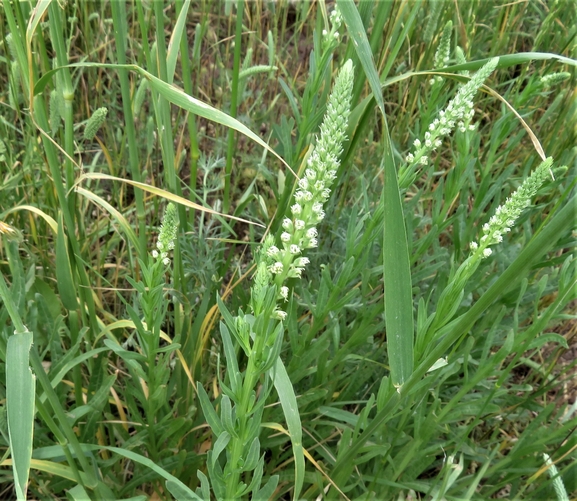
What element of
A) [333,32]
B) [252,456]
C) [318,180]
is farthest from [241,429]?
[333,32]

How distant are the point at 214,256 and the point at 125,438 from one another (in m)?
0.54

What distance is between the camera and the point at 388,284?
71cm

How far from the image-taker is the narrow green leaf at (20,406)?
0.68 m

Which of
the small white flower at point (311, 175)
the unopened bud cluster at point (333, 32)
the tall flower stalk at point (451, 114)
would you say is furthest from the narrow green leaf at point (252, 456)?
the unopened bud cluster at point (333, 32)

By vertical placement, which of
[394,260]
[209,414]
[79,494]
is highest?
[394,260]

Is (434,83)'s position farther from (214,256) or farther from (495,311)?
(214,256)

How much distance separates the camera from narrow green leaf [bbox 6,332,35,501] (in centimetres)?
68

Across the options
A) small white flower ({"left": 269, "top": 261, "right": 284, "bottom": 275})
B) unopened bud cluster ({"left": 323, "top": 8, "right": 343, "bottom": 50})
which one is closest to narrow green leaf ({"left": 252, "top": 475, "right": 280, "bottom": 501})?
small white flower ({"left": 269, "top": 261, "right": 284, "bottom": 275})

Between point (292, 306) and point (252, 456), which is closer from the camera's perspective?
point (252, 456)

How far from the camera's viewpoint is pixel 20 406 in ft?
2.28

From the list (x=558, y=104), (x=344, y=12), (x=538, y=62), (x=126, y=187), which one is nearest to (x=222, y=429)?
(x=344, y=12)

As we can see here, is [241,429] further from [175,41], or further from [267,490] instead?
[175,41]

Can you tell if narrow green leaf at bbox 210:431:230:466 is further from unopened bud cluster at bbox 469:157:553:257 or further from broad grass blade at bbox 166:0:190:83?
broad grass blade at bbox 166:0:190:83

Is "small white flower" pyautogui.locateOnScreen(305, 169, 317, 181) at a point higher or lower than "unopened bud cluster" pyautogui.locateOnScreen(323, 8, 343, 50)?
lower
